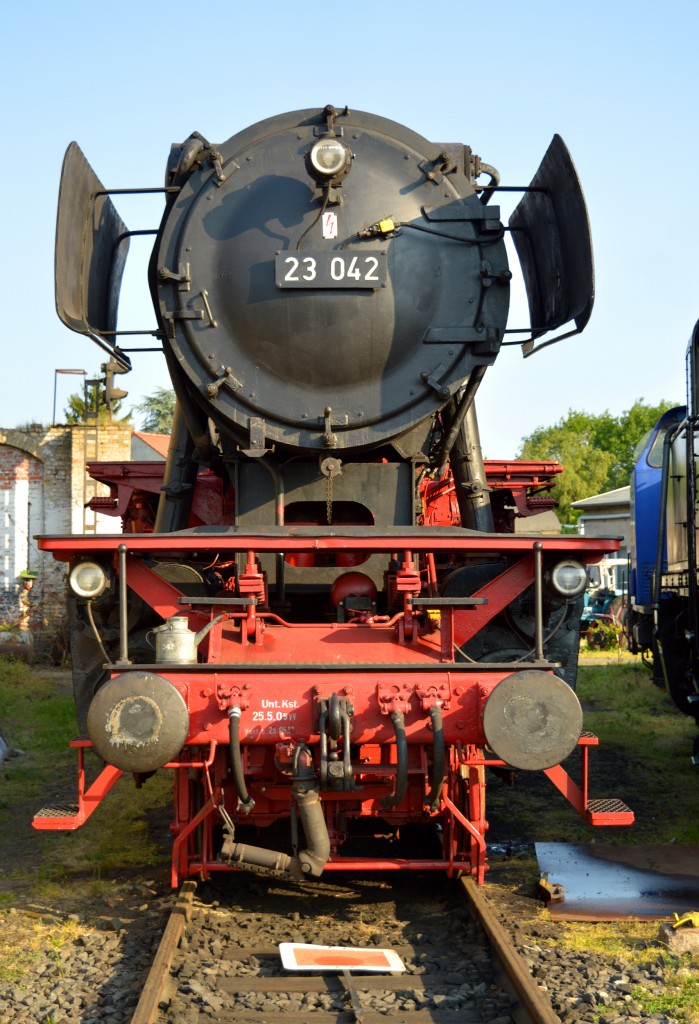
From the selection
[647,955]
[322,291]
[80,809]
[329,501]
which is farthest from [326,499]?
[647,955]

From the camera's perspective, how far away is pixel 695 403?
6.41 m

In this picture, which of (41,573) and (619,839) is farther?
(41,573)

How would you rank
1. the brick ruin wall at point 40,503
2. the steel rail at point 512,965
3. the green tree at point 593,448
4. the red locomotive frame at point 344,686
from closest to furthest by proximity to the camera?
the steel rail at point 512,965 → the red locomotive frame at point 344,686 → the brick ruin wall at point 40,503 → the green tree at point 593,448

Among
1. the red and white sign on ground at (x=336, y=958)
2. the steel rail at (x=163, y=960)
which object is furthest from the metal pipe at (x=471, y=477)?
the steel rail at (x=163, y=960)

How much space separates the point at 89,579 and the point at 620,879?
292 centimetres

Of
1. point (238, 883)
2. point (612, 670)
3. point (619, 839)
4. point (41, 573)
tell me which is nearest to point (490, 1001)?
point (238, 883)

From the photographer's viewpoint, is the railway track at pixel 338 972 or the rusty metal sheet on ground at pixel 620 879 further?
the rusty metal sheet on ground at pixel 620 879

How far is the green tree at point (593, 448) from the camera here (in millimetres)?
65812

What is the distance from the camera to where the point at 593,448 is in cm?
7194

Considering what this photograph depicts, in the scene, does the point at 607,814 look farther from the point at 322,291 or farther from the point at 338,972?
the point at 322,291

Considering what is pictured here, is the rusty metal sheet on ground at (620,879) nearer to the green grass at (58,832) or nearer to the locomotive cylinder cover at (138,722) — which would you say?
the locomotive cylinder cover at (138,722)

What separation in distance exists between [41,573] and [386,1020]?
13.7 m

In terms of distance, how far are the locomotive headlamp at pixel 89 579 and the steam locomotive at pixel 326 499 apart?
1cm

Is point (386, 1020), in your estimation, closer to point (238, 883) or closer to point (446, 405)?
point (238, 883)
